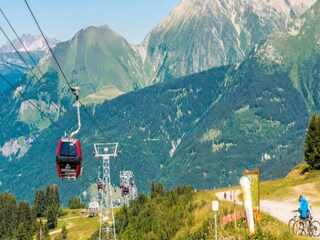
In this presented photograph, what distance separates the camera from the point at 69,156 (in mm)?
Result: 54000

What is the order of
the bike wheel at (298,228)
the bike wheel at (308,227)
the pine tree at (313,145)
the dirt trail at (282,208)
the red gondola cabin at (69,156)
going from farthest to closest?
the pine tree at (313,145) < the dirt trail at (282,208) < the red gondola cabin at (69,156) < the bike wheel at (308,227) < the bike wheel at (298,228)

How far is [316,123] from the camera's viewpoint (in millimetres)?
114000

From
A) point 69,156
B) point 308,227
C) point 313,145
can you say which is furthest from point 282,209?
point 313,145

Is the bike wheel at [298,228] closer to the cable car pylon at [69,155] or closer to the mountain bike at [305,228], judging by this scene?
the mountain bike at [305,228]

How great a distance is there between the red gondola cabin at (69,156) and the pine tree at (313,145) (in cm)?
6292

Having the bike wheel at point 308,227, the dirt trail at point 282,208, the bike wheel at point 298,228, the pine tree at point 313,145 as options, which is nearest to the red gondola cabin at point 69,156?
the dirt trail at point 282,208

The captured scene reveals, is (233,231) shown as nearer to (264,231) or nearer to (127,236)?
(264,231)

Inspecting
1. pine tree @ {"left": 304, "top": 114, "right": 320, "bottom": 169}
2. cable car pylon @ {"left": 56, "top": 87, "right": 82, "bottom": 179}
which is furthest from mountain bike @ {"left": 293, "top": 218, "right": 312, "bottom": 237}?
pine tree @ {"left": 304, "top": 114, "right": 320, "bottom": 169}

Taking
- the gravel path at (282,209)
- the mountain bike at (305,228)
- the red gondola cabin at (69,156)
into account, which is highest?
the red gondola cabin at (69,156)

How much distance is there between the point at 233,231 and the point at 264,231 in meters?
4.87

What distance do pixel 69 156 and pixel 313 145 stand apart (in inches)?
2635

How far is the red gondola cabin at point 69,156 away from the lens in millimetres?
53500

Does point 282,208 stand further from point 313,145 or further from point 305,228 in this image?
point 313,145

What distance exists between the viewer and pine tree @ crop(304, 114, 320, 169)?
107688mm
